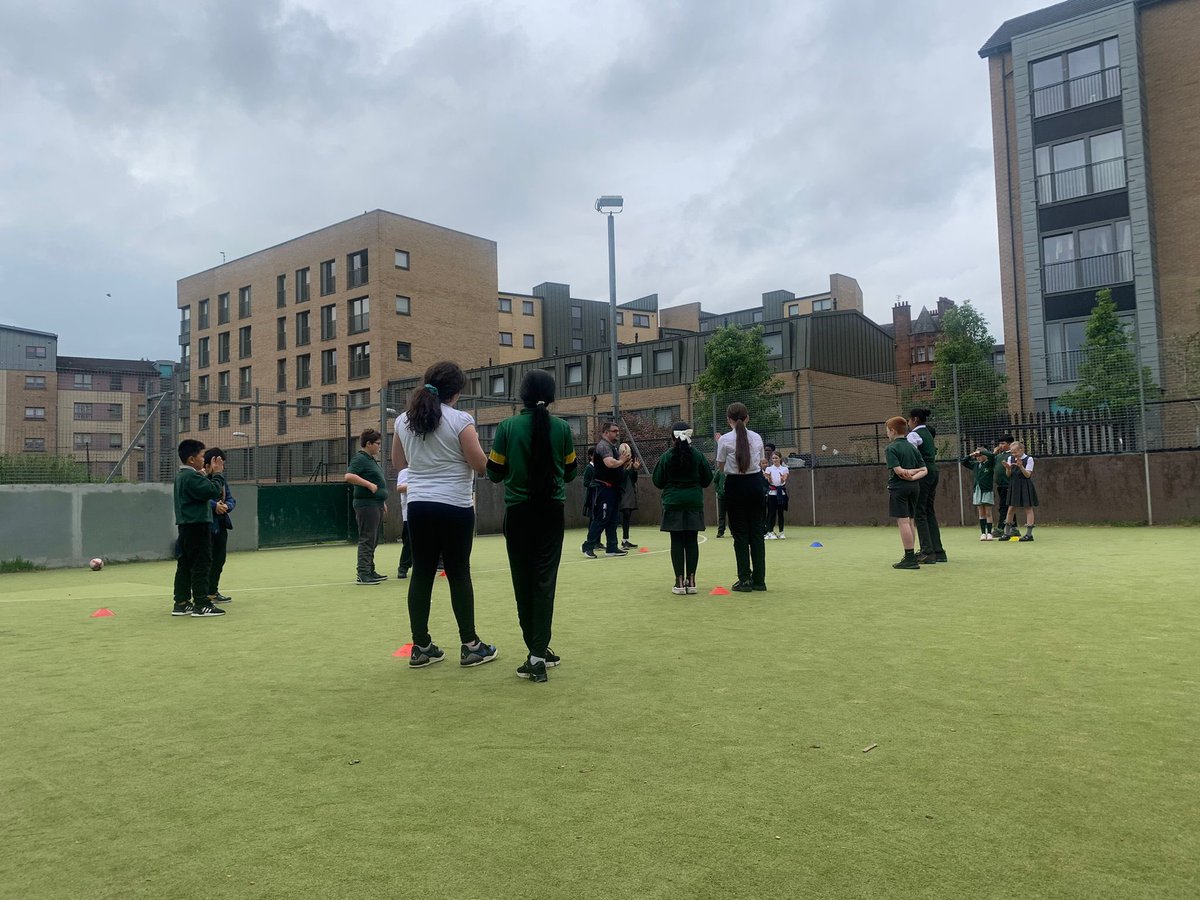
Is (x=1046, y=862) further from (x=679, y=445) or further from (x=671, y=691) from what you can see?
(x=679, y=445)

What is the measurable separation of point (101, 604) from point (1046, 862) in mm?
9543

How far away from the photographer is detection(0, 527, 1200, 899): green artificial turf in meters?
2.54

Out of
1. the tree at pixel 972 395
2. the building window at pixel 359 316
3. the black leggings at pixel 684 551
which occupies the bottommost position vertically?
the black leggings at pixel 684 551

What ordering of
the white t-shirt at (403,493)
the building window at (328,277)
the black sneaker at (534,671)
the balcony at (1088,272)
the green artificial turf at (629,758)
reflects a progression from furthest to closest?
the building window at (328,277) → the balcony at (1088,272) → the white t-shirt at (403,493) → the black sneaker at (534,671) → the green artificial turf at (629,758)

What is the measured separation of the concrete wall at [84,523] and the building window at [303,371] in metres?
37.5

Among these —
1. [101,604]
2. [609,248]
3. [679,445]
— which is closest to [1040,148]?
[609,248]

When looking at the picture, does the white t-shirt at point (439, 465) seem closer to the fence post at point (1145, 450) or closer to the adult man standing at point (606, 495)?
the adult man standing at point (606, 495)

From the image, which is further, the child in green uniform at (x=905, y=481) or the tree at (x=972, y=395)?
the tree at (x=972, y=395)

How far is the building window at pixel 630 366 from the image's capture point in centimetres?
4778

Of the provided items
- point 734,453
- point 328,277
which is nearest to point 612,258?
point 734,453

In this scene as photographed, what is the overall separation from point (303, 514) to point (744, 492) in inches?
532

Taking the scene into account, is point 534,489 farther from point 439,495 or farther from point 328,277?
point 328,277

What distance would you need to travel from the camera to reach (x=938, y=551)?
36.0ft

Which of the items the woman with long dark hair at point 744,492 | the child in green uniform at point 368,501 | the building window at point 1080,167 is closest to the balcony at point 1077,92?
the building window at point 1080,167
